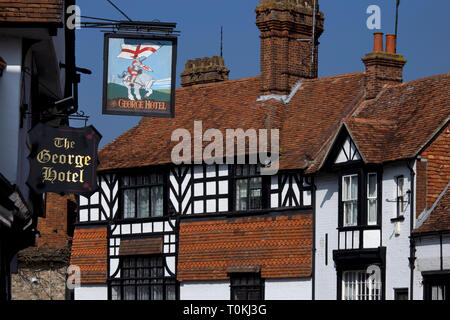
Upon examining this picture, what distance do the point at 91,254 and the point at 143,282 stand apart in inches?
102

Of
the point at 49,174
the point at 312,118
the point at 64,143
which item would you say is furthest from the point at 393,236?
the point at 49,174

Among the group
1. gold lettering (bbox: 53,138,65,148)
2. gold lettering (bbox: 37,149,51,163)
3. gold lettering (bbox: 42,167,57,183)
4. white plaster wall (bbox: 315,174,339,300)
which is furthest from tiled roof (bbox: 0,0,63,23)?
white plaster wall (bbox: 315,174,339,300)

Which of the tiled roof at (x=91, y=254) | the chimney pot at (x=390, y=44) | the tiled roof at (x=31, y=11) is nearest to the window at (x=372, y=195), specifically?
the chimney pot at (x=390, y=44)

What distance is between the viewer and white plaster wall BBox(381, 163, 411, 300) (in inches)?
1346

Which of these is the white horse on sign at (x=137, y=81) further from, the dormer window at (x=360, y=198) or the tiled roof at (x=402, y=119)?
the dormer window at (x=360, y=198)

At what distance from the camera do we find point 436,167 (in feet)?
114

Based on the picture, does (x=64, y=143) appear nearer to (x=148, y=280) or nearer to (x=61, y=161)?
(x=61, y=161)

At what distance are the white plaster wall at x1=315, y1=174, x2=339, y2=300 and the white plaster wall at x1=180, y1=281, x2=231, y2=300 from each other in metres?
3.70

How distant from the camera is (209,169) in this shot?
41.7 metres

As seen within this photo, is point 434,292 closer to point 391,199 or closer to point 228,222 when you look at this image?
point 391,199

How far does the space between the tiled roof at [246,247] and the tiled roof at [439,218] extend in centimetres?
533

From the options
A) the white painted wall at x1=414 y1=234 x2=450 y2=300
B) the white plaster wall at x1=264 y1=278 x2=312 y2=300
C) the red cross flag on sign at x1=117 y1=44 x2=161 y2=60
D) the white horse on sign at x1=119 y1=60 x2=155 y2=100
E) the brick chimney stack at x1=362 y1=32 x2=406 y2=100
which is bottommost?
the white plaster wall at x1=264 y1=278 x2=312 y2=300

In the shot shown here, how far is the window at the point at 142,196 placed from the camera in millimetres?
43062

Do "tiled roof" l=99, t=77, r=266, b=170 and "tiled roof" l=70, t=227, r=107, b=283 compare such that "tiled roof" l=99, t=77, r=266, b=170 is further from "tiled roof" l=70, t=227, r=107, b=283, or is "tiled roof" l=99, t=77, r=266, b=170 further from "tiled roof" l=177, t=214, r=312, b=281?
"tiled roof" l=177, t=214, r=312, b=281
